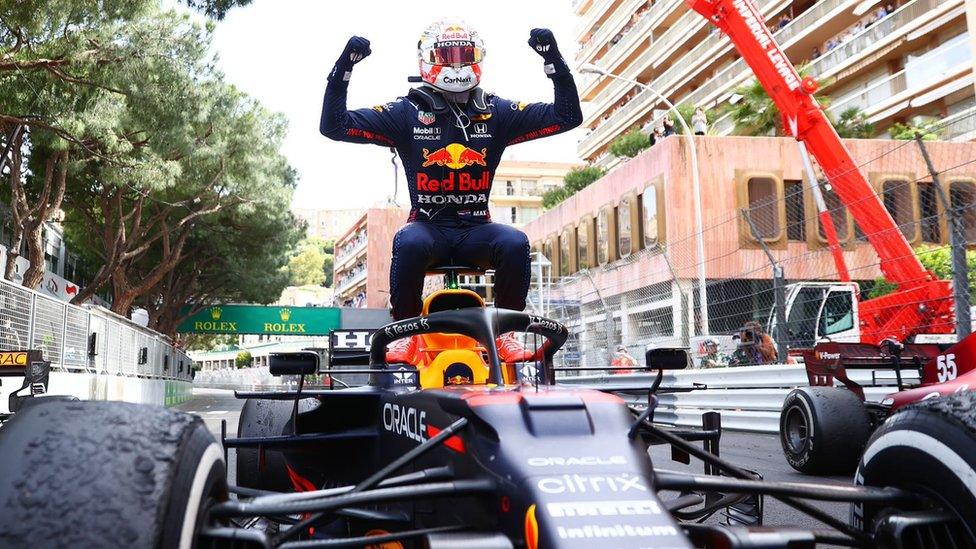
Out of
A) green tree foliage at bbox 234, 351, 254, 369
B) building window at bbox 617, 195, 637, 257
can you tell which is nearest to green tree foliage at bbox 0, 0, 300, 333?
building window at bbox 617, 195, 637, 257

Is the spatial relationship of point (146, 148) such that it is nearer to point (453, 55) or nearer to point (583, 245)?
point (453, 55)

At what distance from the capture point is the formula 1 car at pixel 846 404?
247 inches

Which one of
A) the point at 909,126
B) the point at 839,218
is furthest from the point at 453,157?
the point at 909,126

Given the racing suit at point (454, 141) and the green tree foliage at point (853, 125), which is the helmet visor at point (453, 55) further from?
the green tree foliage at point (853, 125)

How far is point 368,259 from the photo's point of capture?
253 ft

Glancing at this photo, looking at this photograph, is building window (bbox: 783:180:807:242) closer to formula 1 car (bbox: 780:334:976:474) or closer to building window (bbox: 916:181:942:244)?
building window (bbox: 916:181:942:244)

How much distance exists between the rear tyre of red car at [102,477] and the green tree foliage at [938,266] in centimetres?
801

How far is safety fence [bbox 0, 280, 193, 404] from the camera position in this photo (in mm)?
13609

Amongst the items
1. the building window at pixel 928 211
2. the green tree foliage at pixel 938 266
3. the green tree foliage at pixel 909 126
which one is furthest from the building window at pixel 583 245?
the building window at pixel 928 211

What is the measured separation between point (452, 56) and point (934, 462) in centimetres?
319

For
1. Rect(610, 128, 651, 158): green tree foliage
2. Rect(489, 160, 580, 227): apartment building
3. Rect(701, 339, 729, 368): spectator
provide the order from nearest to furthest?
Rect(701, 339, 729, 368): spectator
Rect(610, 128, 651, 158): green tree foliage
Rect(489, 160, 580, 227): apartment building

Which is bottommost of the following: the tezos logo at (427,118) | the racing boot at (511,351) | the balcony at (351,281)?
the racing boot at (511,351)

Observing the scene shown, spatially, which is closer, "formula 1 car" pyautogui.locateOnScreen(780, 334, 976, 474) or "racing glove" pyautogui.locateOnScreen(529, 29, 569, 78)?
"racing glove" pyautogui.locateOnScreen(529, 29, 569, 78)

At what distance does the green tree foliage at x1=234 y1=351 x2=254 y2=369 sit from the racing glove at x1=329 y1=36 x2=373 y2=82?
122396 millimetres
